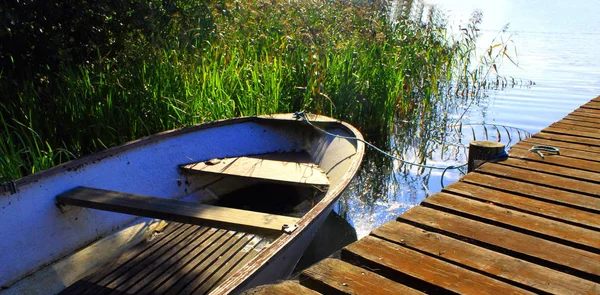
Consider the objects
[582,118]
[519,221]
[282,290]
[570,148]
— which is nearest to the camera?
[282,290]

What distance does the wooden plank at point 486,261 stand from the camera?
5.62 feet

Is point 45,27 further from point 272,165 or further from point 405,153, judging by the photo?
point 405,153

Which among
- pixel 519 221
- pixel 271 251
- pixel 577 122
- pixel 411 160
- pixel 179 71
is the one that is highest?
pixel 179 71

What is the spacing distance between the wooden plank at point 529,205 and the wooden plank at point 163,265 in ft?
4.32

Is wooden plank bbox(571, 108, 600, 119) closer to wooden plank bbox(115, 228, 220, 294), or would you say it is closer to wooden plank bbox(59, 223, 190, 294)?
wooden plank bbox(115, 228, 220, 294)

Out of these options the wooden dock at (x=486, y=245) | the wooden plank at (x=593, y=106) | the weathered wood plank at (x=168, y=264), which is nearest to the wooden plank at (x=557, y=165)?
the wooden dock at (x=486, y=245)

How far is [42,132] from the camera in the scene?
3.87 meters

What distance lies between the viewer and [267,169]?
364 cm

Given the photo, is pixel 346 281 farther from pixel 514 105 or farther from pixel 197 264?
pixel 514 105

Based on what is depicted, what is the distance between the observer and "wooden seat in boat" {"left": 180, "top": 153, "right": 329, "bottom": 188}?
3.46m

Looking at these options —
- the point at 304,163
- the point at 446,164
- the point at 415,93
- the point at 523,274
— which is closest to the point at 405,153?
the point at 446,164

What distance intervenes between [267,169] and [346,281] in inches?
78.7

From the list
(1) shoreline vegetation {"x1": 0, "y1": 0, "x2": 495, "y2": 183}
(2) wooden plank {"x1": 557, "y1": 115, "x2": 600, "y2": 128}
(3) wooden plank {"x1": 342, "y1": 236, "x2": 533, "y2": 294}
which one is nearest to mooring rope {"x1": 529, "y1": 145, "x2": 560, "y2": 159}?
(2) wooden plank {"x1": 557, "y1": 115, "x2": 600, "y2": 128}

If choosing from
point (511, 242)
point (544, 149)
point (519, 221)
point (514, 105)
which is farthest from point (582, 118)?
point (514, 105)
